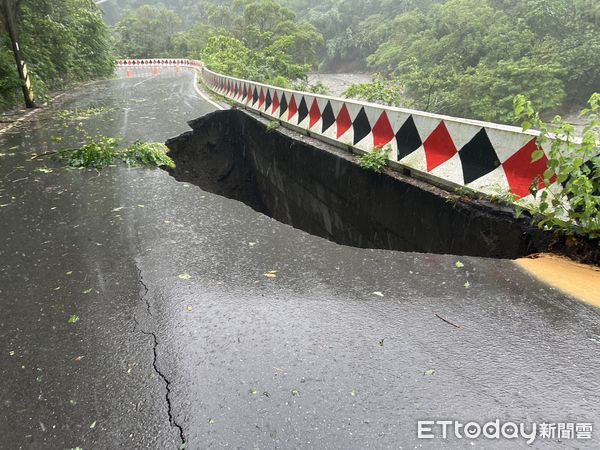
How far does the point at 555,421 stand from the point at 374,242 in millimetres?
3580

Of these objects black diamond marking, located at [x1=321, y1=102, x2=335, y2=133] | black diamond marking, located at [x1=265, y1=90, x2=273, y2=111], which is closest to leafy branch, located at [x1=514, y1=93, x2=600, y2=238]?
black diamond marking, located at [x1=321, y1=102, x2=335, y2=133]

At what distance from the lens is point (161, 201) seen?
14.5 feet

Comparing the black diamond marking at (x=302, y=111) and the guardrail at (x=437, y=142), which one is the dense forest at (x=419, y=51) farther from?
the guardrail at (x=437, y=142)

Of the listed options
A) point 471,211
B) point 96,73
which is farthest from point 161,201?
point 96,73

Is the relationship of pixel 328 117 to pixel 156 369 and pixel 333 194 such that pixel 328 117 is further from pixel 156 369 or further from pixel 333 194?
pixel 156 369

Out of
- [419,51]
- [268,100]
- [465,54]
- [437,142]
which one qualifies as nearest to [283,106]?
[268,100]

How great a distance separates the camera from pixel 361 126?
18.4ft

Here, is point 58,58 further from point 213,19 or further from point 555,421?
point 213,19

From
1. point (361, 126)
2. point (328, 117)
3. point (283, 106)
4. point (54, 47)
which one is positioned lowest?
point (54, 47)

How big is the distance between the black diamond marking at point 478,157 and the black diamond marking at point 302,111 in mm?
3823

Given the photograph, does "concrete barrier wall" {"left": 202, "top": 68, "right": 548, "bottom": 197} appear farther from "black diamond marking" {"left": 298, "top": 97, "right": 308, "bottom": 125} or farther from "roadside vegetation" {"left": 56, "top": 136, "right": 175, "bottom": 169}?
"roadside vegetation" {"left": 56, "top": 136, "right": 175, "bottom": 169}

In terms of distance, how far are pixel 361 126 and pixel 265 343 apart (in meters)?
4.07

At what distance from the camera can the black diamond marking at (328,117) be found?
636 centimetres

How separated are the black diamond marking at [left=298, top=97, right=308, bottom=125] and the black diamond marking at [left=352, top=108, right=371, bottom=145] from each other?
178 cm
